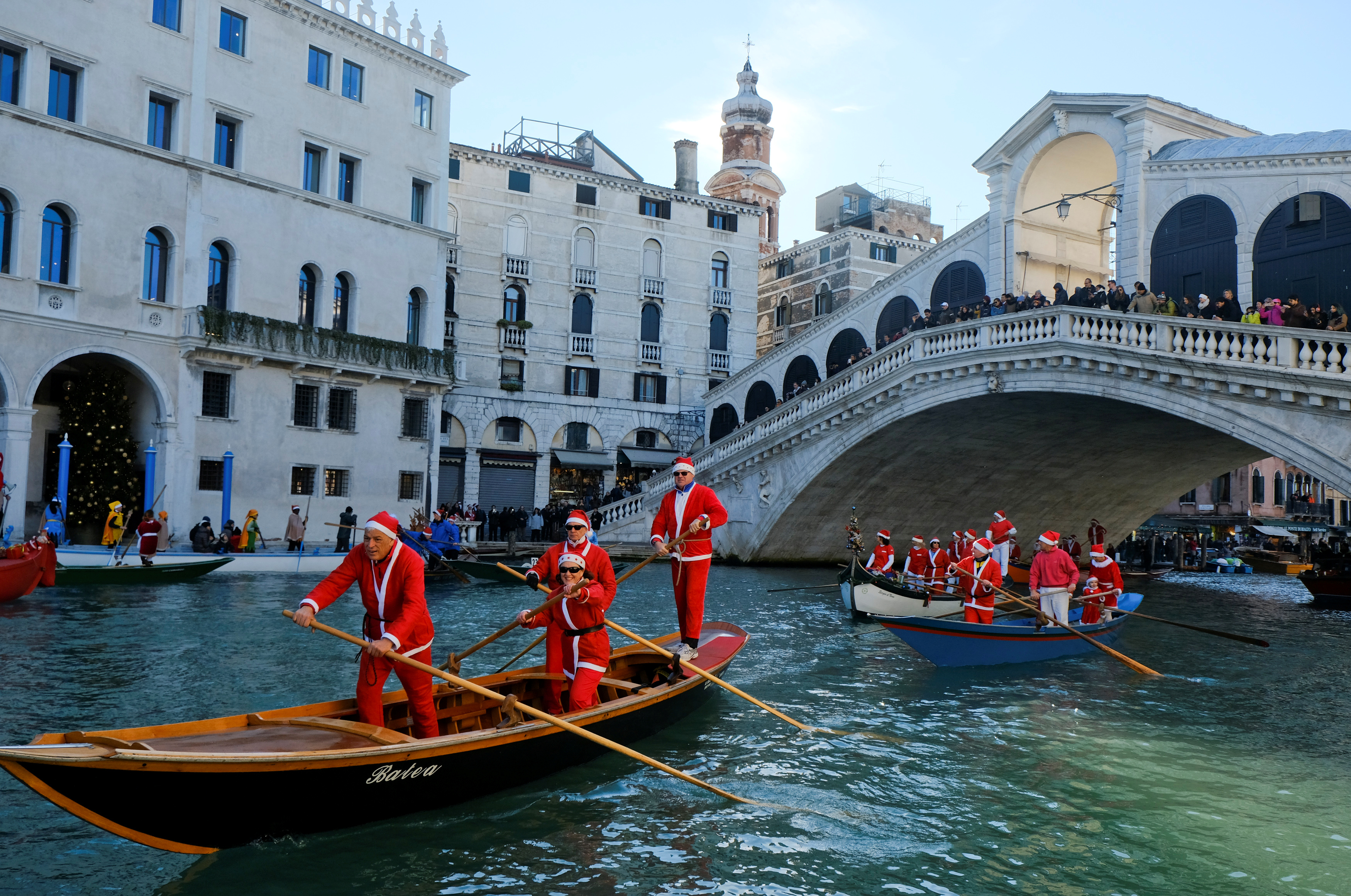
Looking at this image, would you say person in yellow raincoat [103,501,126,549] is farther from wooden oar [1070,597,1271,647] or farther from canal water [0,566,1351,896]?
wooden oar [1070,597,1271,647]

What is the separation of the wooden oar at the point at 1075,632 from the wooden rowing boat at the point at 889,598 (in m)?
2.48

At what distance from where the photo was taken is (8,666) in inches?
392

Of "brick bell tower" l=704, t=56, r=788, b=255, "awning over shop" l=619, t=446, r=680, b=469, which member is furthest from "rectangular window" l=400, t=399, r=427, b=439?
"brick bell tower" l=704, t=56, r=788, b=255

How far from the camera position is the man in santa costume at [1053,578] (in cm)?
1274

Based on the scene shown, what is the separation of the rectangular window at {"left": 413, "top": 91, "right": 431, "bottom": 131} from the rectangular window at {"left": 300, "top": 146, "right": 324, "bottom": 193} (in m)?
3.07

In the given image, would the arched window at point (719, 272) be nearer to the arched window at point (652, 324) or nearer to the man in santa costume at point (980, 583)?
the arched window at point (652, 324)

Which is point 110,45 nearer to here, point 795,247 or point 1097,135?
point 1097,135

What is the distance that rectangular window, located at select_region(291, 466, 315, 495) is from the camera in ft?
81.0

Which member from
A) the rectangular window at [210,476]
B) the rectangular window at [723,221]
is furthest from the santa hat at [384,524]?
the rectangular window at [723,221]

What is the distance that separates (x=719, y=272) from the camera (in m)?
36.7

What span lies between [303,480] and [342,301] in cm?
468

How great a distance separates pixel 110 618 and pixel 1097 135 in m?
20.4

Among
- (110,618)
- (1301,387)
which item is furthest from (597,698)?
(1301,387)

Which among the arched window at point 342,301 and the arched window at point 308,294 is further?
the arched window at point 342,301
